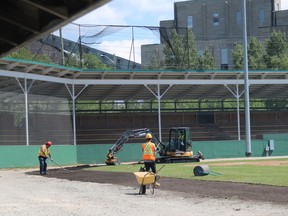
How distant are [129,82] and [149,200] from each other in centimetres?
3365

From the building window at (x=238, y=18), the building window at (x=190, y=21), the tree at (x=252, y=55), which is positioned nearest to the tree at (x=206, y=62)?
the tree at (x=252, y=55)

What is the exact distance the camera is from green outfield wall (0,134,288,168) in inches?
1532

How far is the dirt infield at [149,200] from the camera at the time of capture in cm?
1307

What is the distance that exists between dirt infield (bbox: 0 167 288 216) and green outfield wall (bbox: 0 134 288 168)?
57.7ft

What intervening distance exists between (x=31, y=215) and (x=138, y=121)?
44.8 m

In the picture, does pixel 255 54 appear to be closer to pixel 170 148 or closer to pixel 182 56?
pixel 182 56

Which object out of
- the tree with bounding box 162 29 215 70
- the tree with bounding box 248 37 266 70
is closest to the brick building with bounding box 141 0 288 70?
the tree with bounding box 248 37 266 70

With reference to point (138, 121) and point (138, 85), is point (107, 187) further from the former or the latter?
point (138, 121)

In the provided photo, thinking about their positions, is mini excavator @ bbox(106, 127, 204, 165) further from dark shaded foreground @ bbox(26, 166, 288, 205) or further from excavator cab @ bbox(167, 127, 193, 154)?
dark shaded foreground @ bbox(26, 166, 288, 205)

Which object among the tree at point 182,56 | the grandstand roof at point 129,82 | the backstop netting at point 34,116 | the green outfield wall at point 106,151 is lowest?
the green outfield wall at point 106,151

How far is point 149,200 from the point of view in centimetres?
1570

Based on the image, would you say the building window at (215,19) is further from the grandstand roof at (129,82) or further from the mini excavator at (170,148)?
the mini excavator at (170,148)

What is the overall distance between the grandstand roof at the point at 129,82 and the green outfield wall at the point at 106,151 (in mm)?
4221

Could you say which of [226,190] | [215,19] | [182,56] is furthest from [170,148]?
[215,19]
